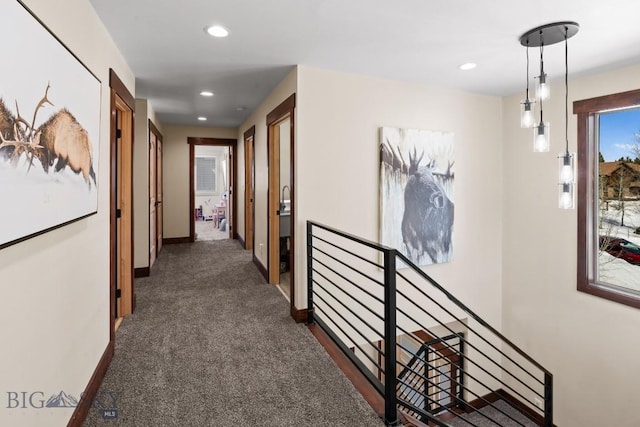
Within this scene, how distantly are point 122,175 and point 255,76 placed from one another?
5.10 feet

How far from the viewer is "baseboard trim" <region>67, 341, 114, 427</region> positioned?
1709 millimetres

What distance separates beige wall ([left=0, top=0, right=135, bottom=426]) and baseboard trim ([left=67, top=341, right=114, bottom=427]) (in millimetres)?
45

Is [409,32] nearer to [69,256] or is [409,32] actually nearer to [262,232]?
[69,256]

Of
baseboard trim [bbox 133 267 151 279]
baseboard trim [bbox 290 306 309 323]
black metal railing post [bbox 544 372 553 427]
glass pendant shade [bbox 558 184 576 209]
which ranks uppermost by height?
glass pendant shade [bbox 558 184 576 209]

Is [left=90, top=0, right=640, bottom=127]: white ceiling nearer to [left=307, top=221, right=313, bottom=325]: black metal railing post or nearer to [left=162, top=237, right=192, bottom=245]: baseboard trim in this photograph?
[left=307, top=221, right=313, bottom=325]: black metal railing post

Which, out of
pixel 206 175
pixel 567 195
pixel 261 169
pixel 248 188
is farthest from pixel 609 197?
pixel 206 175

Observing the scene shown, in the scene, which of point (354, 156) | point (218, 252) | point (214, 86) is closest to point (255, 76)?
point (214, 86)

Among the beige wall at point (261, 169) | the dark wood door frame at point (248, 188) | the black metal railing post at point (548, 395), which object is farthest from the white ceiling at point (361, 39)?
the black metal railing post at point (548, 395)

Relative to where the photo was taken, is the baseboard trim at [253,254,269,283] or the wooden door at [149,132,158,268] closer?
the baseboard trim at [253,254,269,283]

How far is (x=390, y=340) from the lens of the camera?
1850 mm

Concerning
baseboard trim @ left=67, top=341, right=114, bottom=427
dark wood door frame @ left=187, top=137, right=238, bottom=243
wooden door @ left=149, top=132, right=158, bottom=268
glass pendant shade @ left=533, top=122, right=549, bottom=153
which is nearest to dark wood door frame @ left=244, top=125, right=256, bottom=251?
dark wood door frame @ left=187, top=137, right=238, bottom=243

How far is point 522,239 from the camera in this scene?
159 inches

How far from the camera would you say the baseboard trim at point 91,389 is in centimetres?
171

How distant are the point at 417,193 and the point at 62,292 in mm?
3090
